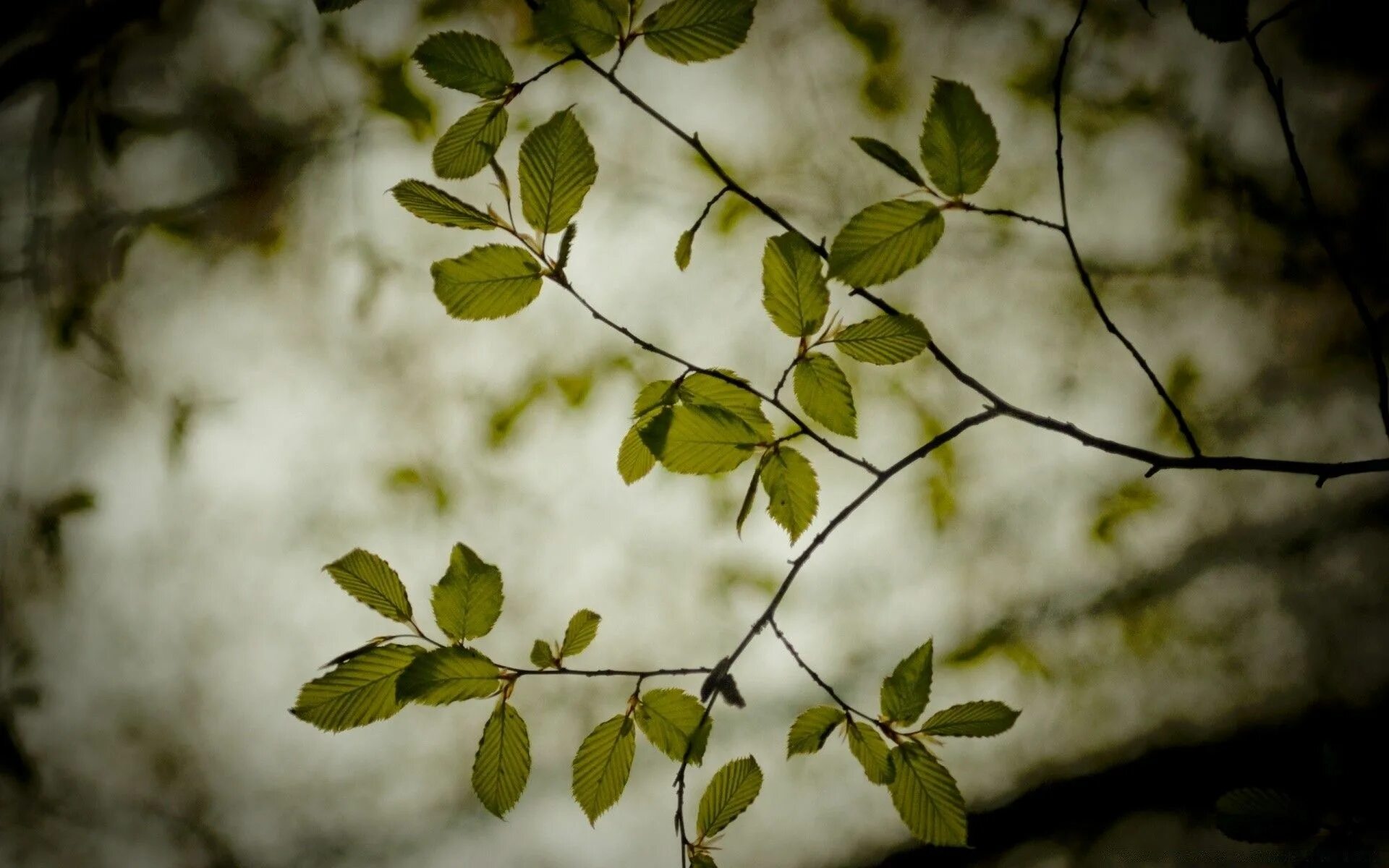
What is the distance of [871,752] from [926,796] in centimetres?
5

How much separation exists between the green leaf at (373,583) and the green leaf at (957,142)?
523 mm

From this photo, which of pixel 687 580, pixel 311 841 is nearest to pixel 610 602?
pixel 687 580

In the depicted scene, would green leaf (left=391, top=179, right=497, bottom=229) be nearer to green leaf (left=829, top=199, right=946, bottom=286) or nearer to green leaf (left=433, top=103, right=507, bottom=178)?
green leaf (left=433, top=103, right=507, bottom=178)

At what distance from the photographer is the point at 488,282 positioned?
553 mm

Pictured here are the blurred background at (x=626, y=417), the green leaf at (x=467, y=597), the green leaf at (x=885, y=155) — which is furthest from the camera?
the blurred background at (x=626, y=417)

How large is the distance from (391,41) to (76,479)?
0.69 metres

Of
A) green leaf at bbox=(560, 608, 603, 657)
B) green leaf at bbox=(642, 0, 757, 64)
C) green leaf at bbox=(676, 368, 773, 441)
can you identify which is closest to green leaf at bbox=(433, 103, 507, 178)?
green leaf at bbox=(642, 0, 757, 64)

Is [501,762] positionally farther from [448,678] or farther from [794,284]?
[794,284]

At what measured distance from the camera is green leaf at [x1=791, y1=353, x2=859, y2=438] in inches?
22.2

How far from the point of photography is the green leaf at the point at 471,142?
0.55 metres

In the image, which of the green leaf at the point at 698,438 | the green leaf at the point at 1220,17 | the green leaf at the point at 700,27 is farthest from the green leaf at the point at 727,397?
the green leaf at the point at 1220,17

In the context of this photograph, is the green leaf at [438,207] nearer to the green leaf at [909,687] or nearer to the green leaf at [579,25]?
the green leaf at [579,25]

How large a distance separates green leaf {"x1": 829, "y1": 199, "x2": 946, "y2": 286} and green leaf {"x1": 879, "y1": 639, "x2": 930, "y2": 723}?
30 centimetres

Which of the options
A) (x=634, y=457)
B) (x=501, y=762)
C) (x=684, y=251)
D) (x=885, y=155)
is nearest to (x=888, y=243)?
(x=885, y=155)
